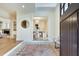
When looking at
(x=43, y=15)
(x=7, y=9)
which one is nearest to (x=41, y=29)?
(x=43, y=15)

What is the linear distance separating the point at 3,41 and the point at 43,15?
2.85 meters

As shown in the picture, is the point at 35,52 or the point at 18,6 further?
the point at 35,52

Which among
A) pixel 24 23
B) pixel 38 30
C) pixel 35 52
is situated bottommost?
pixel 35 52

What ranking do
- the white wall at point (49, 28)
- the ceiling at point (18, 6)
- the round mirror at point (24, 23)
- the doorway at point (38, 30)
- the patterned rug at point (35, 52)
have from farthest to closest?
the white wall at point (49, 28)
the round mirror at point (24, 23)
the doorway at point (38, 30)
the patterned rug at point (35, 52)
the ceiling at point (18, 6)

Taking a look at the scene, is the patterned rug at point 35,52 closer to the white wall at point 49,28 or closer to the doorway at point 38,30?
the doorway at point 38,30

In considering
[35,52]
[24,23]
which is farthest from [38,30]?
[35,52]

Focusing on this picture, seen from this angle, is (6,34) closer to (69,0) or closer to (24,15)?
(24,15)

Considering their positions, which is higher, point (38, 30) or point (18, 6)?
point (18, 6)

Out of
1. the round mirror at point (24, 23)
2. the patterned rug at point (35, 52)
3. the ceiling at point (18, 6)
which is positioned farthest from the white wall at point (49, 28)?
the patterned rug at point (35, 52)

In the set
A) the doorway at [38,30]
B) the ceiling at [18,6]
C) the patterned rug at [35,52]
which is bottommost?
the patterned rug at [35,52]

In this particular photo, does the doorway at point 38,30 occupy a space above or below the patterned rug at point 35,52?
above

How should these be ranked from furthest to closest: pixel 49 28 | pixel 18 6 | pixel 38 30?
pixel 49 28 < pixel 38 30 < pixel 18 6

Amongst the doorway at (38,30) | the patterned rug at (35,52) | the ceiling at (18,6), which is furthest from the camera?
the doorway at (38,30)

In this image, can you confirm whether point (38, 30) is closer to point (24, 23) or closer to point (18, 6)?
point (24, 23)
